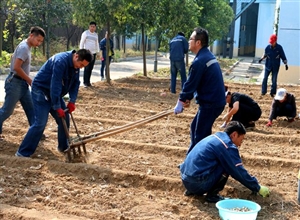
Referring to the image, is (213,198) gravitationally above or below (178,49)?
below

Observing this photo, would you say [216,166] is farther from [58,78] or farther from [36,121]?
[36,121]

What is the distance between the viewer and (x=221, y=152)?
14.4 ft

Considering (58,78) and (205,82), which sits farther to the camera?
(58,78)

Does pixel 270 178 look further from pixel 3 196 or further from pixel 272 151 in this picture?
pixel 3 196

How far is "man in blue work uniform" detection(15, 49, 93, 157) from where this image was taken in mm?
5473

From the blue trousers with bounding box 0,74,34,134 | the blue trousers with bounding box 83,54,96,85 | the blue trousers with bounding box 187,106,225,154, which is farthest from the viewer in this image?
the blue trousers with bounding box 83,54,96,85

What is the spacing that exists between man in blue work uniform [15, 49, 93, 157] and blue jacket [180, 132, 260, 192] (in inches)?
72.5

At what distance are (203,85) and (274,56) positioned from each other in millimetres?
7314

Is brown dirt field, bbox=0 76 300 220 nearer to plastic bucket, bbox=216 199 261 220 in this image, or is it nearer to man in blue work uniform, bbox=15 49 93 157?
plastic bucket, bbox=216 199 261 220

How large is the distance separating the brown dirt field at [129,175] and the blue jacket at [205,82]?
97 cm

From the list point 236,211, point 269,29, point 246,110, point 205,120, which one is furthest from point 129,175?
point 269,29

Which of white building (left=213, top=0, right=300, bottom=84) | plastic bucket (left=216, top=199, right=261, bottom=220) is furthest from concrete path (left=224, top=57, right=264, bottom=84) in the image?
plastic bucket (left=216, top=199, right=261, bottom=220)

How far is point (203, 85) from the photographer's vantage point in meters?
5.16

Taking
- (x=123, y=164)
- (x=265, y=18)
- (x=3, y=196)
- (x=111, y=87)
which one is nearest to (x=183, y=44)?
(x=111, y=87)
